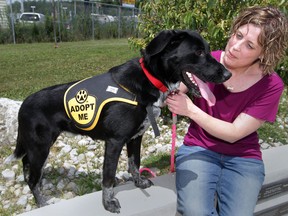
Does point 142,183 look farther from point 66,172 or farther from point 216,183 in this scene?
point 66,172

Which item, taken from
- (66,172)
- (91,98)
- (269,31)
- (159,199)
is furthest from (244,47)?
(66,172)

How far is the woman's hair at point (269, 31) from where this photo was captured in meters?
2.24

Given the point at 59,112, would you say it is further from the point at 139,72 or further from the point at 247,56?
the point at 247,56

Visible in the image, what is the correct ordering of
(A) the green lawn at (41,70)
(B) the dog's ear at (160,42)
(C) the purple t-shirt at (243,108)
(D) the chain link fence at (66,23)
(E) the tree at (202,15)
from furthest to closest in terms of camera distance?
1. (D) the chain link fence at (66,23)
2. (A) the green lawn at (41,70)
3. (E) the tree at (202,15)
4. (C) the purple t-shirt at (243,108)
5. (B) the dog's ear at (160,42)

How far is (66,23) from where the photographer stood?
740 inches

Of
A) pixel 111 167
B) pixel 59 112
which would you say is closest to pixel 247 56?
pixel 111 167

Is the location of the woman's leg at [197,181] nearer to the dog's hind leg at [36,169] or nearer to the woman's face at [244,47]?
the woman's face at [244,47]

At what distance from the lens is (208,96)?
229 cm

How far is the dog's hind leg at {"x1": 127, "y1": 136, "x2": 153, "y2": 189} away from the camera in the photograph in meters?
2.60

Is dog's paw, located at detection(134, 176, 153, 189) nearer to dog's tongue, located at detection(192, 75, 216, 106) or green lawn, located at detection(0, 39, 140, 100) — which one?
dog's tongue, located at detection(192, 75, 216, 106)

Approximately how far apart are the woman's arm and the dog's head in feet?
0.35

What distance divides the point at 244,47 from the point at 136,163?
1283 millimetres

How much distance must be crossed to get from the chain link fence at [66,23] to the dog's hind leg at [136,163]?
487 inches

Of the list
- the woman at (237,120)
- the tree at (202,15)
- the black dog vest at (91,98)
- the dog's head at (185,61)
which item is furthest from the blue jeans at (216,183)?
the tree at (202,15)
